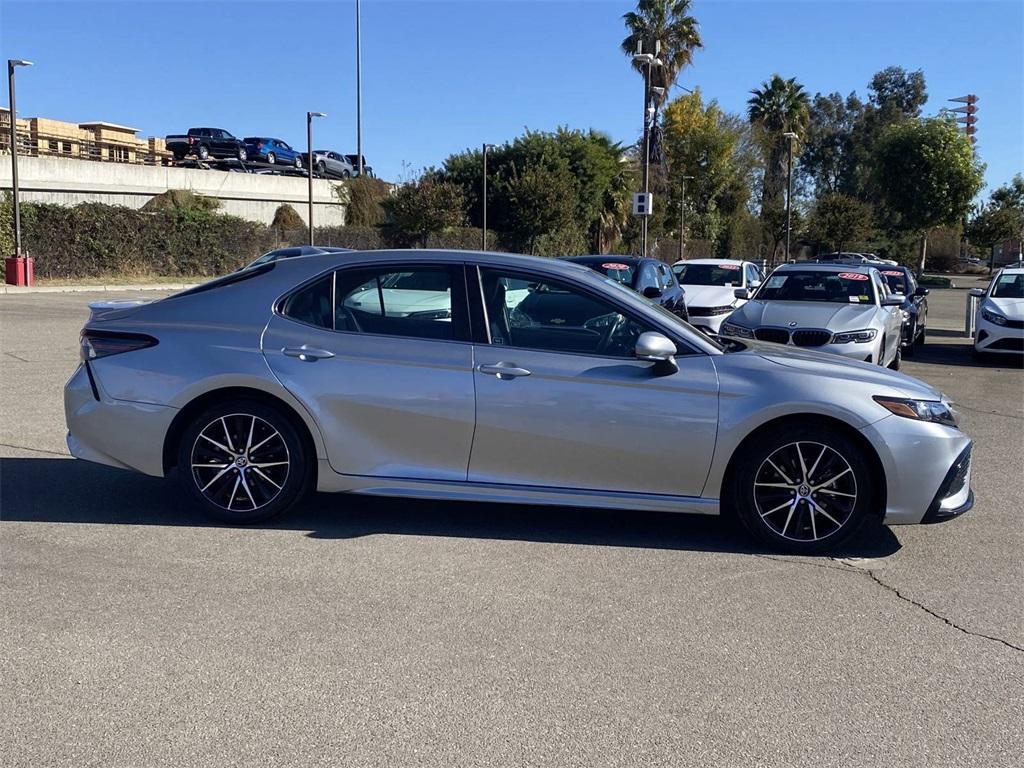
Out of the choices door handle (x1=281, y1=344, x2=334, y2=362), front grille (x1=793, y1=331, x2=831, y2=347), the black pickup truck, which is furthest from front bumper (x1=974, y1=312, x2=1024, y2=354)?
the black pickup truck

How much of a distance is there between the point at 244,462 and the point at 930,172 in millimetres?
46652

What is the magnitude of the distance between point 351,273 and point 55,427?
4.06m

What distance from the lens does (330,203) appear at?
46.2 meters

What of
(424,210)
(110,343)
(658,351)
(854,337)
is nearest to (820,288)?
(854,337)

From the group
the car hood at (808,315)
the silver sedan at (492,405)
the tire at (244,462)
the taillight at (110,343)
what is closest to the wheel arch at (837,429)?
the silver sedan at (492,405)

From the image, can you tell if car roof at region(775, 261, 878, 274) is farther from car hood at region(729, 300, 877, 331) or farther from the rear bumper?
the rear bumper

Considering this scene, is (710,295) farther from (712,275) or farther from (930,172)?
(930,172)

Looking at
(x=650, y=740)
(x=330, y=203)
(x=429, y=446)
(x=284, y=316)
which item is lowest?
(x=650, y=740)

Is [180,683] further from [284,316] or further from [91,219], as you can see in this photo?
[91,219]

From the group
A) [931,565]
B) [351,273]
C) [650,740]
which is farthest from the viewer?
[351,273]

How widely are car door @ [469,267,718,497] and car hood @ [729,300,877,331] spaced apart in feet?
22.2

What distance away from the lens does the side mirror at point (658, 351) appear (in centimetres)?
518

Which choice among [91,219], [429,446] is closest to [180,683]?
[429,446]

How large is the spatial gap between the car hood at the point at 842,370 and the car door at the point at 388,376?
1.64m
